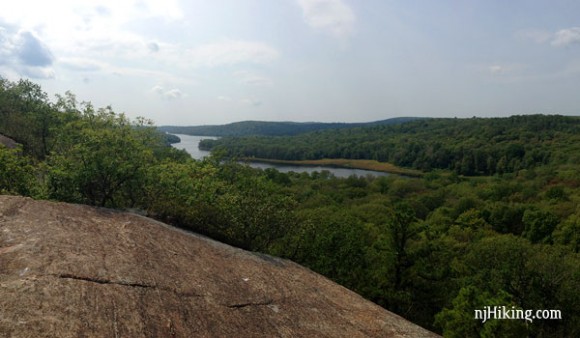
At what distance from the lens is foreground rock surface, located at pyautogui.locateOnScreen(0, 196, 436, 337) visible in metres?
9.90

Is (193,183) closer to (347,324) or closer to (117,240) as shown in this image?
(117,240)

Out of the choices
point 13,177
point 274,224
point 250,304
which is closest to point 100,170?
point 13,177

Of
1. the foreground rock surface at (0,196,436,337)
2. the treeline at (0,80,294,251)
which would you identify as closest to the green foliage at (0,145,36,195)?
the treeline at (0,80,294,251)

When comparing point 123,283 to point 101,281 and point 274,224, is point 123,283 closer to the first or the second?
point 101,281

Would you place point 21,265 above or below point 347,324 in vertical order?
above

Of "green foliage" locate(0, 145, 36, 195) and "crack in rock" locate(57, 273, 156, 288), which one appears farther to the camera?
"green foliage" locate(0, 145, 36, 195)

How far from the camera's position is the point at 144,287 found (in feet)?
39.2

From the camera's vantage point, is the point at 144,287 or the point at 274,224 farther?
the point at 274,224

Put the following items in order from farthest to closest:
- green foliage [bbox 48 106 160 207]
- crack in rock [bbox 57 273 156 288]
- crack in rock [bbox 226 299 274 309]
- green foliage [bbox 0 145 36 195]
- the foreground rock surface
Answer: green foliage [bbox 0 145 36 195], green foliage [bbox 48 106 160 207], crack in rock [bbox 226 299 274 309], crack in rock [bbox 57 273 156 288], the foreground rock surface

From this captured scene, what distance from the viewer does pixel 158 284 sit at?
12.4 m

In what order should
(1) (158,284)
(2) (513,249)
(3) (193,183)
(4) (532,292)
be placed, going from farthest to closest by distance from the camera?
(2) (513,249), (4) (532,292), (3) (193,183), (1) (158,284)

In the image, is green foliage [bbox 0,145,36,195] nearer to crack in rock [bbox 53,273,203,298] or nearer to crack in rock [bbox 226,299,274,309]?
crack in rock [bbox 53,273,203,298]

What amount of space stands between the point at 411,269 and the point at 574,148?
160522mm

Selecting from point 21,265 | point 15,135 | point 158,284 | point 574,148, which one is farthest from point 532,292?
point 574,148
